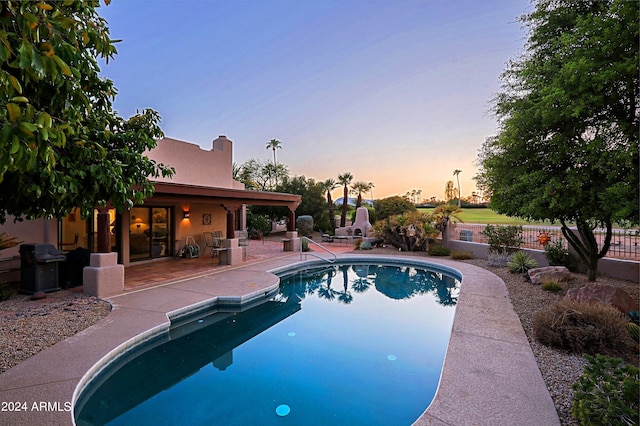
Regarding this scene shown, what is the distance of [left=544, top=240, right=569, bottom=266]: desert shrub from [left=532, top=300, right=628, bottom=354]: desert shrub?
6.65m

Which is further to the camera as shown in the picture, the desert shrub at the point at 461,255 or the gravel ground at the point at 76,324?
the desert shrub at the point at 461,255

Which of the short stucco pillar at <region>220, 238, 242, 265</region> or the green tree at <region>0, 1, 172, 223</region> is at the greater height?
the green tree at <region>0, 1, 172, 223</region>

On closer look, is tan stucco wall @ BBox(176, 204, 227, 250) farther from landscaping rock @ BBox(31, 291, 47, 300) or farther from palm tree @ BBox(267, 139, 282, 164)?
palm tree @ BBox(267, 139, 282, 164)

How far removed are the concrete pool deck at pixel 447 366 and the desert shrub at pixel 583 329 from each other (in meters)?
0.44

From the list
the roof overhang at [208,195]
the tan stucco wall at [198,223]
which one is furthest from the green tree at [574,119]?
the tan stucco wall at [198,223]

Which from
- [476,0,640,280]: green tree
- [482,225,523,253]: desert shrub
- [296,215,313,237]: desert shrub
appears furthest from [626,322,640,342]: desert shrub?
[296,215,313,237]: desert shrub

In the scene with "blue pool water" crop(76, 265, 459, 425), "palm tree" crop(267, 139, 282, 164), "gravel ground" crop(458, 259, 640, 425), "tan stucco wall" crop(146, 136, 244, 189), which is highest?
"palm tree" crop(267, 139, 282, 164)

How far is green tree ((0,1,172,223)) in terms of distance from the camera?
5.07 ft

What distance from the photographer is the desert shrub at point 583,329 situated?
511 cm

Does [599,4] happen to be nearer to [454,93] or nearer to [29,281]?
[454,93]

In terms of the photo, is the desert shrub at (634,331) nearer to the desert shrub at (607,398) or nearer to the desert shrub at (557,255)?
the desert shrub at (607,398)

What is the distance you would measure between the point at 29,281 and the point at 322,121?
636 inches

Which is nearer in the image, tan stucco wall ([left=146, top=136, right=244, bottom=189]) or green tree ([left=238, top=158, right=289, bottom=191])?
tan stucco wall ([left=146, top=136, right=244, bottom=189])

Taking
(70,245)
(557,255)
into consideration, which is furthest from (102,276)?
(557,255)
